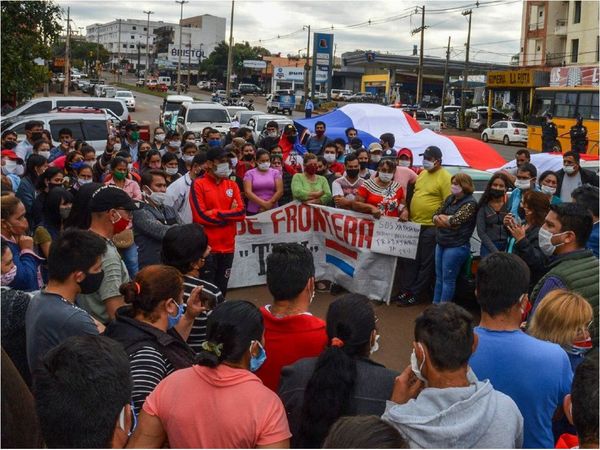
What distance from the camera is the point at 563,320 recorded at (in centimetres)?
335

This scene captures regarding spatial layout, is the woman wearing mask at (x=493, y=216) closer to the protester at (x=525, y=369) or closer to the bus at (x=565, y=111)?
the protester at (x=525, y=369)

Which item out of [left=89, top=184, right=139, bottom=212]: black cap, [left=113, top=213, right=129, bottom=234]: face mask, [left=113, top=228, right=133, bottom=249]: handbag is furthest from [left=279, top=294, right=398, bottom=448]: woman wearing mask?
[left=113, top=228, right=133, bottom=249]: handbag

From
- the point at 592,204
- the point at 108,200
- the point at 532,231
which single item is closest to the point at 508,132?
the point at 532,231

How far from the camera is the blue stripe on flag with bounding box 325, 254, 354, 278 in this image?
8.16 m

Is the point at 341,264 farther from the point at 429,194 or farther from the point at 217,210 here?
the point at 217,210

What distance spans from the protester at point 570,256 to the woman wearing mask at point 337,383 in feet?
4.90

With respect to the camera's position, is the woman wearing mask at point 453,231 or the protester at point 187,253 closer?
the protester at point 187,253

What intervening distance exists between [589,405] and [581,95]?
28.3 m

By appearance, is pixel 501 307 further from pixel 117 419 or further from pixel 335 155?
pixel 335 155

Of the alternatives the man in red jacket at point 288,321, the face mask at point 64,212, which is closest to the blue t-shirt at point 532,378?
the man in red jacket at point 288,321

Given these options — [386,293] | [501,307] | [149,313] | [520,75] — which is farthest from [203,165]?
[520,75]

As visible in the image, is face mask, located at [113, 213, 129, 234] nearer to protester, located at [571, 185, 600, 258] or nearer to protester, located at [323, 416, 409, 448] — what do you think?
protester, located at [323, 416, 409, 448]

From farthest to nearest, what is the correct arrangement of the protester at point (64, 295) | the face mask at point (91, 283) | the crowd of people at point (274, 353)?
the face mask at point (91, 283) < the protester at point (64, 295) < the crowd of people at point (274, 353)

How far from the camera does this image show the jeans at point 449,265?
22.8 feet
